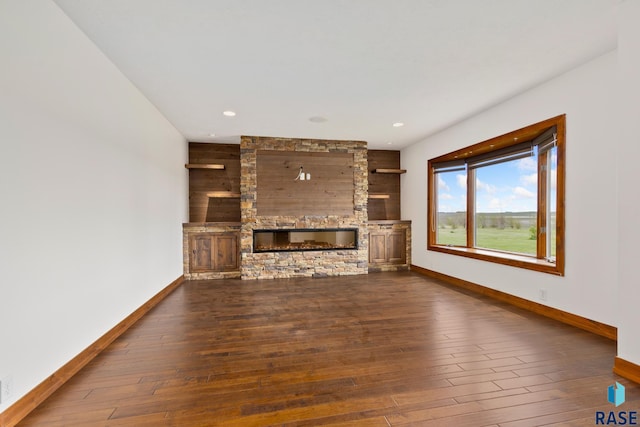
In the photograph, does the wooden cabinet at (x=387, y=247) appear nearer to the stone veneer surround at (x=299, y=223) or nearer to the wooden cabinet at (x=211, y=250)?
the stone veneer surround at (x=299, y=223)

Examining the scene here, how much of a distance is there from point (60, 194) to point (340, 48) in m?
2.55

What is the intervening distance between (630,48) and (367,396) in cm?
309

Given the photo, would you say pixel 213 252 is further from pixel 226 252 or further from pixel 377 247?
pixel 377 247

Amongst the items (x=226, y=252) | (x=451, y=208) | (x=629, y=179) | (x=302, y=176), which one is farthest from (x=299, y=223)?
(x=629, y=179)

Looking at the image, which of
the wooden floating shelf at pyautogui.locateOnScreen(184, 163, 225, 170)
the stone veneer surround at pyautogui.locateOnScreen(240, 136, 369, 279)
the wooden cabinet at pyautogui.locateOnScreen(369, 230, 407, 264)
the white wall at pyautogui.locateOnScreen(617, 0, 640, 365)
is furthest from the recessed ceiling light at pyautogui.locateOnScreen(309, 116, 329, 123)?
the white wall at pyautogui.locateOnScreen(617, 0, 640, 365)

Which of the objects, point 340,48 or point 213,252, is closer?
point 340,48

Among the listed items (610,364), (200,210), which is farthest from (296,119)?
(610,364)

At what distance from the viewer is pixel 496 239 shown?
185 inches

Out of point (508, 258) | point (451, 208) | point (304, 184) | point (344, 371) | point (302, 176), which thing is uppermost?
point (302, 176)

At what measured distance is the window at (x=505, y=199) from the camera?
351cm

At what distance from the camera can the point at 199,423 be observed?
1.65 metres

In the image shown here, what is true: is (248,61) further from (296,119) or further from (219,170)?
(219,170)

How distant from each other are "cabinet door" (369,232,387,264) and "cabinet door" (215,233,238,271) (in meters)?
2.89

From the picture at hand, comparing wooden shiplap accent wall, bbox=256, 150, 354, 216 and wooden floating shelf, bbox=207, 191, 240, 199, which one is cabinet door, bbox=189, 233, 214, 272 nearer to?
wooden floating shelf, bbox=207, 191, 240, 199
